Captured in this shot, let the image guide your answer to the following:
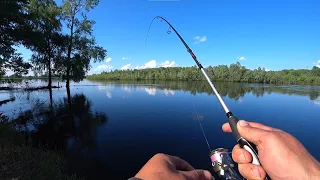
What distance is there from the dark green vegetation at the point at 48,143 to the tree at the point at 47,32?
57.2 ft

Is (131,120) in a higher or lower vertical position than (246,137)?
lower

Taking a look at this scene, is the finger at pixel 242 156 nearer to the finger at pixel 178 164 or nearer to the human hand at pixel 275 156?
the human hand at pixel 275 156

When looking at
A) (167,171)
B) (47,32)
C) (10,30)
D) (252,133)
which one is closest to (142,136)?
Answer: (252,133)

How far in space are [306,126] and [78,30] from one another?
115ft

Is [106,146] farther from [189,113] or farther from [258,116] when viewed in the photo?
[258,116]

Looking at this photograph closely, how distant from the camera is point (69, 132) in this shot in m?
12.6

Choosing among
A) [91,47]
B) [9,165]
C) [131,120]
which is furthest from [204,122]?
[91,47]

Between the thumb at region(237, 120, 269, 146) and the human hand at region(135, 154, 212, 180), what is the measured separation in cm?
57

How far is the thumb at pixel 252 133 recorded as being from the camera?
151cm

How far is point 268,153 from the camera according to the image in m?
1.51

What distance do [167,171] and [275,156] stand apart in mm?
938

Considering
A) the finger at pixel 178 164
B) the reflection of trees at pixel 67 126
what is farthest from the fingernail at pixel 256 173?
the reflection of trees at pixel 67 126

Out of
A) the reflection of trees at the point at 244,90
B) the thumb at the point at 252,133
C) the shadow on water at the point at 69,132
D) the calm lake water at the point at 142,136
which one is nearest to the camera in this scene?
the thumb at the point at 252,133

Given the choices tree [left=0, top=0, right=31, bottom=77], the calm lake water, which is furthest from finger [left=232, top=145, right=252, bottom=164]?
tree [left=0, top=0, right=31, bottom=77]
